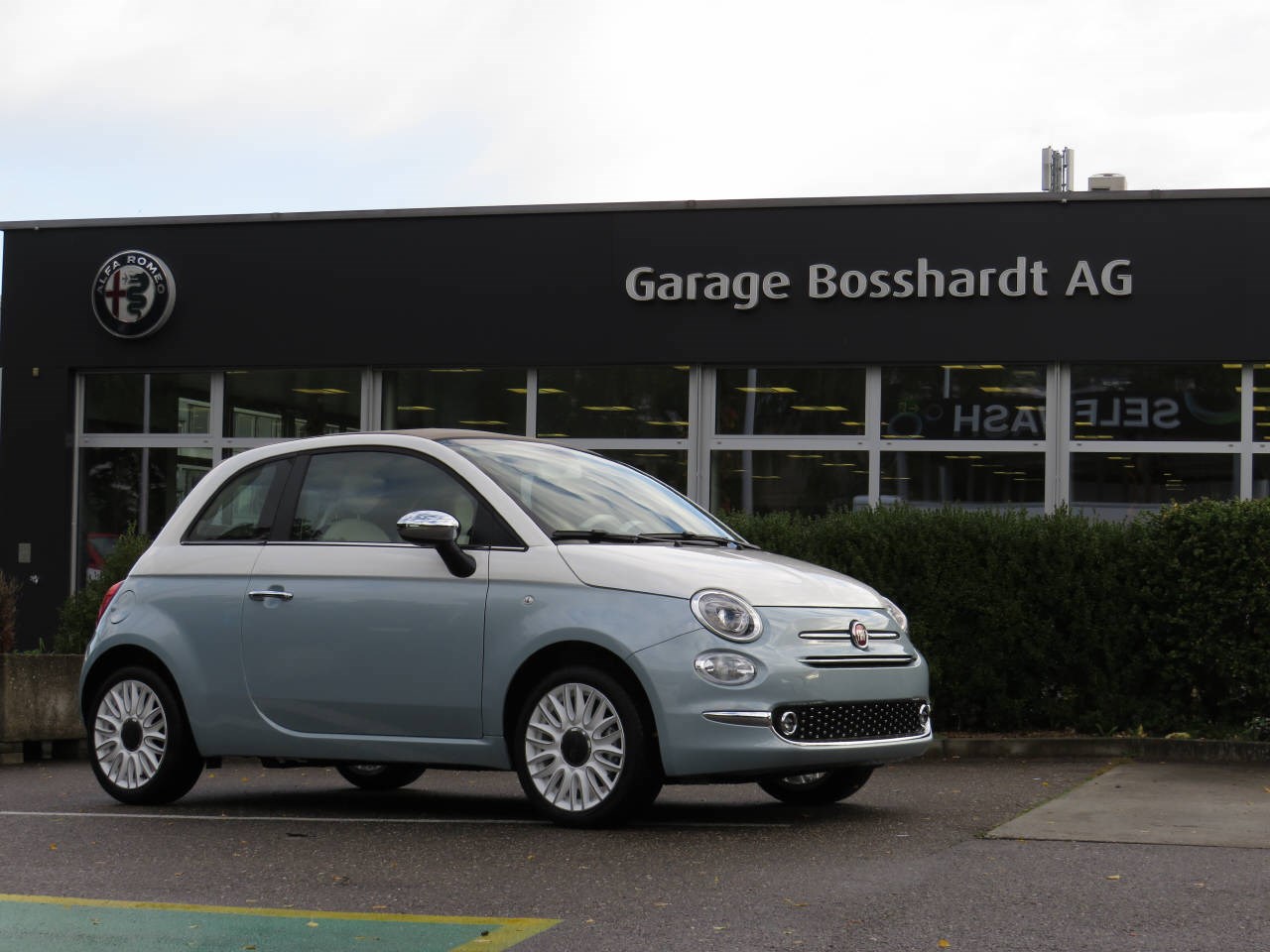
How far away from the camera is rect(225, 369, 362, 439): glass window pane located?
2048 cm

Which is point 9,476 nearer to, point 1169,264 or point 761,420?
point 761,420

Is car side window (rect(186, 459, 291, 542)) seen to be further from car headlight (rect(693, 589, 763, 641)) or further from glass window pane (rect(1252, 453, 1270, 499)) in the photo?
glass window pane (rect(1252, 453, 1270, 499))

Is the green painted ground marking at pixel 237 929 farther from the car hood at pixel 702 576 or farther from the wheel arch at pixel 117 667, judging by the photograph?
the wheel arch at pixel 117 667

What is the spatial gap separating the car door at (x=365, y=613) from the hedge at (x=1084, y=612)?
4.55m

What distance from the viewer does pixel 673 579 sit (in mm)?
7543

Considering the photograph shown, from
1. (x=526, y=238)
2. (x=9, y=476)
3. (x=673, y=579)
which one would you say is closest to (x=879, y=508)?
(x=673, y=579)

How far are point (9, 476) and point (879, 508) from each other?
12458 mm

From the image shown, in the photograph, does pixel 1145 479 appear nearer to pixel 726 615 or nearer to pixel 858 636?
pixel 858 636

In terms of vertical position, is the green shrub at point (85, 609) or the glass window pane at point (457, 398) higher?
the glass window pane at point (457, 398)

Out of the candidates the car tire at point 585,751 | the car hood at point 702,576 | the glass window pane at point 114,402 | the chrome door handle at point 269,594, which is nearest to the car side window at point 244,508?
the chrome door handle at point 269,594

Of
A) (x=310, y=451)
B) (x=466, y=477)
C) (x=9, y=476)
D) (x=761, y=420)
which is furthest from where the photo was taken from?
(x=9, y=476)

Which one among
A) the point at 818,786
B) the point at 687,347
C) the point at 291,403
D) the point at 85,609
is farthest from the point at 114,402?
the point at 818,786

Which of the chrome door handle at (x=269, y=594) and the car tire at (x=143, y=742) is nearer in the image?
the chrome door handle at (x=269, y=594)

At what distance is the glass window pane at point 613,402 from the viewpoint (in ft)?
63.3
